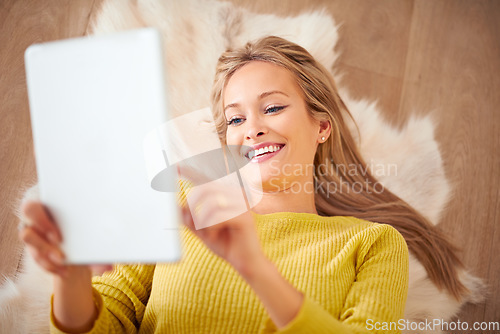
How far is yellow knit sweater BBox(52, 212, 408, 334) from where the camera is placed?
2.69 ft

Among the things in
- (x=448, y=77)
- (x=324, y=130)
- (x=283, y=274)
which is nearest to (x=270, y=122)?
(x=324, y=130)

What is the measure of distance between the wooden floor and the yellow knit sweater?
47cm

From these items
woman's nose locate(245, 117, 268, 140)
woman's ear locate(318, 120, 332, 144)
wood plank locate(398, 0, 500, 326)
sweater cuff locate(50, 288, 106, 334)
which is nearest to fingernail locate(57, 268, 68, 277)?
sweater cuff locate(50, 288, 106, 334)

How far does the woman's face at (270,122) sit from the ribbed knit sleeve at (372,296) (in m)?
0.24

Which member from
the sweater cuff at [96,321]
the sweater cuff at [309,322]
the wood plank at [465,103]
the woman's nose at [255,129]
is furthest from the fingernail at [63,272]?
the wood plank at [465,103]

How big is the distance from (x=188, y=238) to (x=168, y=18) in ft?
2.25

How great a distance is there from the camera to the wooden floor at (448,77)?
128 cm

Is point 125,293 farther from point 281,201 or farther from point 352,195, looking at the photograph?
point 352,195

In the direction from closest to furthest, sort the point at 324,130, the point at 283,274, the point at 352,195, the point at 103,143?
1. the point at 103,143
2. the point at 283,274
3. the point at 324,130
4. the point at 352,195

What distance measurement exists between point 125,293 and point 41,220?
1.28 ft

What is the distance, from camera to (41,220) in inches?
22.8

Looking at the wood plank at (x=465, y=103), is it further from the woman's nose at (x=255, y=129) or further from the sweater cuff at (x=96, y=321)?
the sweater cuff at (x=96, y=321)

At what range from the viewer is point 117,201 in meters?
0.57

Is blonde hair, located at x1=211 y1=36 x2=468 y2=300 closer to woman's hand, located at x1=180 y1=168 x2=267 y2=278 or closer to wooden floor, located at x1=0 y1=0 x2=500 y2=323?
wooden floor, located at x1=0 y1=0 x2=500 y2=323
